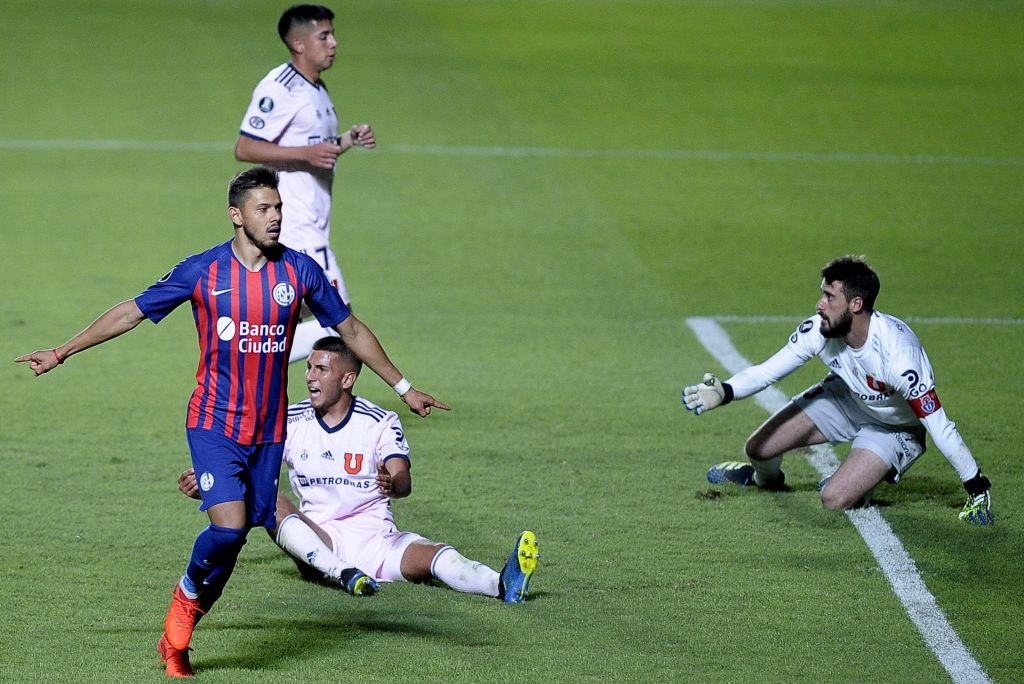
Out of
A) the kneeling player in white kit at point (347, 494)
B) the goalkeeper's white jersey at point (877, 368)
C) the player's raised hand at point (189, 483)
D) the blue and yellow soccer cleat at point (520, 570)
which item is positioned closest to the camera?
the player's raised hand at point (189, 483)

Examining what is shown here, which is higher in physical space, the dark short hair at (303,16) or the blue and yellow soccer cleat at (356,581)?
the dark short hair at (303,16)

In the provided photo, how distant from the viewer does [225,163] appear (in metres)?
16.6

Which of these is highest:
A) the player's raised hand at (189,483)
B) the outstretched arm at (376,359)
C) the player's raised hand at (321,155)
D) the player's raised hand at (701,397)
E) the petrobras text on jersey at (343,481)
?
the player's raised hand at (321,155)

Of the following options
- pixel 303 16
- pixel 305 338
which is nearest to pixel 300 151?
pixel 303 16

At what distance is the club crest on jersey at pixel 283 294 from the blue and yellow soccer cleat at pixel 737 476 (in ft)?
10.9

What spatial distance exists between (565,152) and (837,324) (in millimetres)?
10315

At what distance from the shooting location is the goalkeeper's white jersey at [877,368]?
725cm

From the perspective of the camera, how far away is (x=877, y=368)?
291 inches

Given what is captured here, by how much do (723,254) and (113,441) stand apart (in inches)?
261

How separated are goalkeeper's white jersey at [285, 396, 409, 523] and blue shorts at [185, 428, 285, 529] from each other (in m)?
0.96

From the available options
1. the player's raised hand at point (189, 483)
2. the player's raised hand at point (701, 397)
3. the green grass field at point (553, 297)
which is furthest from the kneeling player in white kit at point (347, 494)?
the player's raised hand at point (701, 397)

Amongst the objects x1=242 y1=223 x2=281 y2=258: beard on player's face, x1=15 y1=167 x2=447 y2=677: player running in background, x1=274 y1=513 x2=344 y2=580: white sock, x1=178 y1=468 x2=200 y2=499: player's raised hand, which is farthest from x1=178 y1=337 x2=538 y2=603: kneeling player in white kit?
x1=242 y1=223 x2=281 y2=258: beard on player's face

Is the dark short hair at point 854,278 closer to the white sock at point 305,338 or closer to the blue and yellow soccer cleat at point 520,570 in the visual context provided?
the blue and yellow soccer cleat at point 520,570

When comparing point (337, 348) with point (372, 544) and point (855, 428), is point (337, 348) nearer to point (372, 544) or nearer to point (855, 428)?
point (372, 544)
